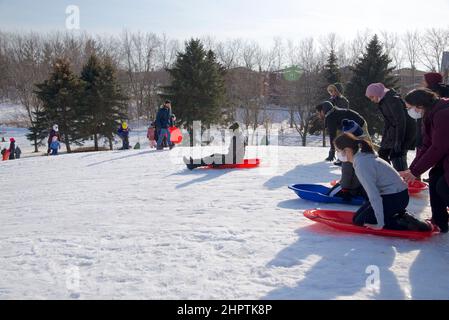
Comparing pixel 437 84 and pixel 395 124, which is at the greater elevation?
pixel 437 84

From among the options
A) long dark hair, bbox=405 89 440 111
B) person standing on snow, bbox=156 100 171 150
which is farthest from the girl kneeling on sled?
person standing on snow, bbox=156 100 171 150

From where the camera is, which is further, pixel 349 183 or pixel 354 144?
pixel 349 183

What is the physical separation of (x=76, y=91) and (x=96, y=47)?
27583 millimetres

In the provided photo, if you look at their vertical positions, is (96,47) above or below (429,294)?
above

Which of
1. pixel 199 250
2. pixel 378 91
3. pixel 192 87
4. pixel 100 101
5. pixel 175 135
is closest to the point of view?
pixel 199 250

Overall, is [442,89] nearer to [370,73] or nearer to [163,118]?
[163,118]

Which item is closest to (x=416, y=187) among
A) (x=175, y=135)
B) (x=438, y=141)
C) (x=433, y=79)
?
(x=433, y=79)

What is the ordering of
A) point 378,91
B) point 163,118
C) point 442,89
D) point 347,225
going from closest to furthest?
point 347,225 < point 442,89 < point 378,91 < point 163,118

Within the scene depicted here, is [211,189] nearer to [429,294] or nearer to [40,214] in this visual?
[40,214]

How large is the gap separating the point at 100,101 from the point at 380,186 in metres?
28.9

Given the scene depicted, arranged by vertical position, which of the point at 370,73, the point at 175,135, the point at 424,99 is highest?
the point at 370,73

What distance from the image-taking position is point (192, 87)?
29.7m

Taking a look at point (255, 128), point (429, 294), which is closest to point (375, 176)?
point (429, 294)
